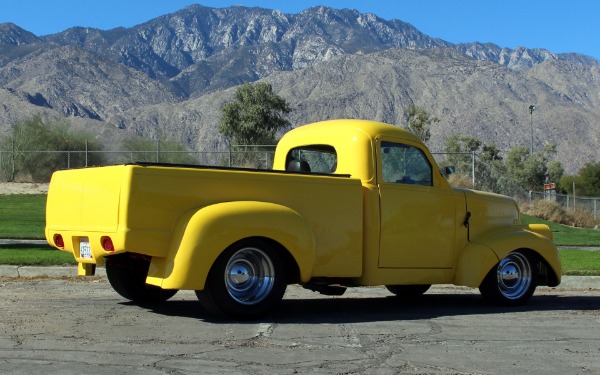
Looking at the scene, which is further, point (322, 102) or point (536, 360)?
point (322, 102)

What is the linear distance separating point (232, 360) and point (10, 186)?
35.3 metres

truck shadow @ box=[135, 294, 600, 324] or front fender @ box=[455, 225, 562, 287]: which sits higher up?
front fender @ box=[455, 225, 562, 287]

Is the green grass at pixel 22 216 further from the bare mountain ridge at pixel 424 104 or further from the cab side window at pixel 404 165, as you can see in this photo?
the bare mountain ridge at pixel 424 104

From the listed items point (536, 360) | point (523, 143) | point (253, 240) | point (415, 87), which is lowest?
point (536, 360)

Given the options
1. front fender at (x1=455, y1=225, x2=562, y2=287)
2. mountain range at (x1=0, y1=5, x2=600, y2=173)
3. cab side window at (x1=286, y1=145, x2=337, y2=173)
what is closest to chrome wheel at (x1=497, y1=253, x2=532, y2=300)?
front fender at (x1=455, y1=225, x2=562, y2=287)

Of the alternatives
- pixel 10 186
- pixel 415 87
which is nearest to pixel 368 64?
pixel 415 87

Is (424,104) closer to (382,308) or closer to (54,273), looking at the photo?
(54,273)

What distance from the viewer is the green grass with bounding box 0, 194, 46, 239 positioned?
77.9ft

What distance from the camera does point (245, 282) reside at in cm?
869

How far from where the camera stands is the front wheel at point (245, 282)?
27.6 ft

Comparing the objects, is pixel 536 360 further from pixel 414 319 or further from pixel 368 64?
pixel 368 64

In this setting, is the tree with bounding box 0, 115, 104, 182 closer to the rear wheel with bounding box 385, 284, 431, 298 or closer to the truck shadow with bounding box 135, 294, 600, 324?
the rear wheel with bounding box 385, 284, 431, 298

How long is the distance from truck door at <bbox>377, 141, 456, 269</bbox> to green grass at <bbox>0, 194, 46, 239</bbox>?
14.6 m

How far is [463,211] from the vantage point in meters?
10.5
